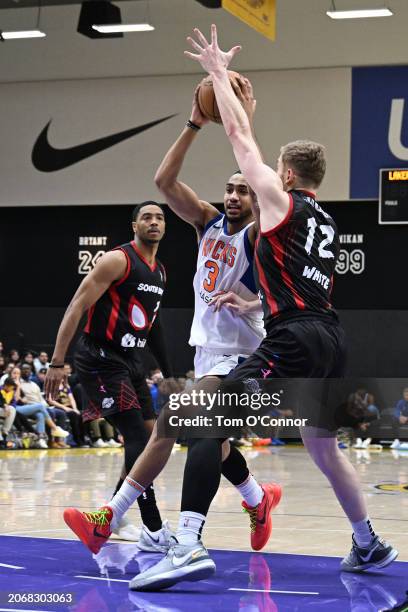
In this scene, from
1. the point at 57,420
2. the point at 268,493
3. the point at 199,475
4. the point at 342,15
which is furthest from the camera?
the point at 342,15

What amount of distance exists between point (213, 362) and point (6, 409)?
10982mm

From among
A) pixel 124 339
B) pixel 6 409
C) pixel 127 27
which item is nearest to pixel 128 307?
pixel 124 339

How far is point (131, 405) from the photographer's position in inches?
221

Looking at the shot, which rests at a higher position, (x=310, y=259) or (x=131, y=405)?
(x=310, y=259)

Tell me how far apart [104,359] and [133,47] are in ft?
50.9

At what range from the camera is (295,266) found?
4289 mm

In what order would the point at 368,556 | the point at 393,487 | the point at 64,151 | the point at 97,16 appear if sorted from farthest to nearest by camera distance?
1. the point at 64,151
2. the point at 97,16
3. the point at 393,487
4. the point at 368,556

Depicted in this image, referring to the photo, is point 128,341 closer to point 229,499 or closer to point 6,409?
point 229,499

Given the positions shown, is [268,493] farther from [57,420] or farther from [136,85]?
[136,85]

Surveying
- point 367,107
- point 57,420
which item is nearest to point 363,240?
point 367,107

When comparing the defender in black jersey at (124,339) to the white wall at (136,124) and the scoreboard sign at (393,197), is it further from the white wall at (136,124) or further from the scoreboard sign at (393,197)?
the white wall at (136,124)

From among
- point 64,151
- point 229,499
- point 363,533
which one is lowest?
point 229,499

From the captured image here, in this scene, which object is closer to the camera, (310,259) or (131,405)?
(310,259)

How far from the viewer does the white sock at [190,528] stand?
411 centimetres
